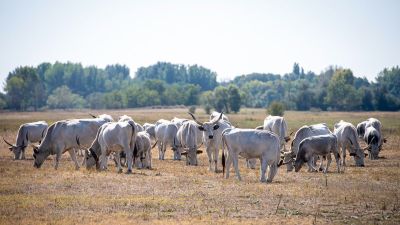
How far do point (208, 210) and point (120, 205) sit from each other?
2.31 meters

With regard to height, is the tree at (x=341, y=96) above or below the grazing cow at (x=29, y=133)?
above

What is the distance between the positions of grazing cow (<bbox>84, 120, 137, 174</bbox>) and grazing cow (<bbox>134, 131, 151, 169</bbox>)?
70.7 inches

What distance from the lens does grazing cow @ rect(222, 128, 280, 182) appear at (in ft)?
74.9

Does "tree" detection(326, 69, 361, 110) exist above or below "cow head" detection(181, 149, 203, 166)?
above

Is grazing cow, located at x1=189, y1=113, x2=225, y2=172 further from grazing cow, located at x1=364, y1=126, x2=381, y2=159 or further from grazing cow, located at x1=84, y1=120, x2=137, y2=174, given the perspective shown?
grazing cow, located at x1=364, y1=126, x2=381, y2=159

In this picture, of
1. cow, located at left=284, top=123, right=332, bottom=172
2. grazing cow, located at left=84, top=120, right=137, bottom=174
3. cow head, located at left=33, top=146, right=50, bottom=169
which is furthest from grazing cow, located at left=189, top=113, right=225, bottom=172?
cow head, located at left=33, top=146, right=50, bottom=169

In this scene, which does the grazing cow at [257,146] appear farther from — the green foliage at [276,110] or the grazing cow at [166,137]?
the green foliage at [276,110]

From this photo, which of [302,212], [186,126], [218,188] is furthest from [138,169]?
[302,212]

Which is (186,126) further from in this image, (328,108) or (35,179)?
(328,108)

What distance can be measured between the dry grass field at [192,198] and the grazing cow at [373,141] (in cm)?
951

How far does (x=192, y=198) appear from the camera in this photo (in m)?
18.6

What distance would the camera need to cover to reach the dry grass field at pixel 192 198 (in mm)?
15750

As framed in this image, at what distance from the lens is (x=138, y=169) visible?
2794cm

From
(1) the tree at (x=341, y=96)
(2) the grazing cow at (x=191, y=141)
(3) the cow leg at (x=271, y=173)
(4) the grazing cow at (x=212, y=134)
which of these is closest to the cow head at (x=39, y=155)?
A: (4) the grazing cow at (x=212, y=134)
